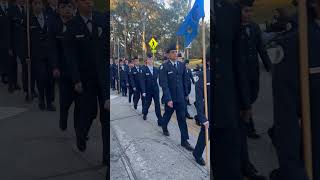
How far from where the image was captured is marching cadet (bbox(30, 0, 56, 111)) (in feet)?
5.36

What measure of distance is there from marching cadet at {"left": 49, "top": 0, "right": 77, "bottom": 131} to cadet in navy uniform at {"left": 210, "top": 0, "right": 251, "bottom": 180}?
0.58m

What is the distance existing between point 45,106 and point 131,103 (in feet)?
1.17

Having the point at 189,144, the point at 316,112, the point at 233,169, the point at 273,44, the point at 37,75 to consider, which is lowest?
the point at 233,169

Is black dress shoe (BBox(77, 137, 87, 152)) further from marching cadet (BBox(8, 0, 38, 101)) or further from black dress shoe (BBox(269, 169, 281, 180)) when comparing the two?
black dress shoe (BBox(269, 169, 281, 180))

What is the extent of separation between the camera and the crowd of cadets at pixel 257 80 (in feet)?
5.23

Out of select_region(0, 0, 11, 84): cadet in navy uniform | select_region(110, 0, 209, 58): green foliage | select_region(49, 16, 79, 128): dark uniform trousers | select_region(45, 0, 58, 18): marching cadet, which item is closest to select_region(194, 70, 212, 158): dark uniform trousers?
select_region(110, 0, 209, 58): green foliage

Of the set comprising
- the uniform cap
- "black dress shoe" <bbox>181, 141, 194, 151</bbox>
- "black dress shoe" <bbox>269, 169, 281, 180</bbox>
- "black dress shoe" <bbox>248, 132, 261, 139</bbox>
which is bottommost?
"black dress shoe" <bbox>269, 169, 281, 180</bbox>

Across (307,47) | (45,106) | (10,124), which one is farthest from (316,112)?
(10,124)

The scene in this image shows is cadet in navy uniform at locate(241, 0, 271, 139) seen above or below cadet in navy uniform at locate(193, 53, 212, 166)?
above

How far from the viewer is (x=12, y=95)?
1626 millimetres

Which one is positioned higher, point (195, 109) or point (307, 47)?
point (307, 47)

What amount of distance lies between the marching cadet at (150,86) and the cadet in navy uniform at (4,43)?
56 cm

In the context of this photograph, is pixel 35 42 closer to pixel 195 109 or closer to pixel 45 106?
pixel 45 106

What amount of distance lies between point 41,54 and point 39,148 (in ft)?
1.25
